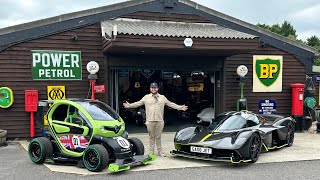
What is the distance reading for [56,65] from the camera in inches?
453

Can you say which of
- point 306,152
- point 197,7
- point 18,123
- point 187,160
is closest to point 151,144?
point 187,160

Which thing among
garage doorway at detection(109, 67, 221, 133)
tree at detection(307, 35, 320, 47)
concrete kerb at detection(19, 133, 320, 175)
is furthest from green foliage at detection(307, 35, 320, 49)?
concrete kerb at detection(19, 133, 320, 175)

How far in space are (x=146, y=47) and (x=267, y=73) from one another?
5624mm

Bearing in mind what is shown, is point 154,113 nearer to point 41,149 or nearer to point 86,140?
point 86,140

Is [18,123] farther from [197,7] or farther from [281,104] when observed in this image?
[281,104]

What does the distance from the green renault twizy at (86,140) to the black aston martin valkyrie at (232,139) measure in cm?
97

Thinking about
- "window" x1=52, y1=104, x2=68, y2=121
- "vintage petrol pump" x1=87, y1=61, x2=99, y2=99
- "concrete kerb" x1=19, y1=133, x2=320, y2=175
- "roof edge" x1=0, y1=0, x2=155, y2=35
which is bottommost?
"concrete kerb" x1=19, y1=133, x2=320, y2=175

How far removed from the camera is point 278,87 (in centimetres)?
1415

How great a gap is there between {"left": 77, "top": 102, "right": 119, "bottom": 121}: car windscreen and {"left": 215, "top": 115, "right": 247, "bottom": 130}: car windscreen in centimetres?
249

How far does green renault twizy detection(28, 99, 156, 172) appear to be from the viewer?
6922 millimetres

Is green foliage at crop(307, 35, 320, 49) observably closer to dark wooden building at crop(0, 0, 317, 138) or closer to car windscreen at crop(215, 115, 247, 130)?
dark wooden building at crop(0, 0, 317, 138)

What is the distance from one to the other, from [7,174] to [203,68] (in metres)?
8.24

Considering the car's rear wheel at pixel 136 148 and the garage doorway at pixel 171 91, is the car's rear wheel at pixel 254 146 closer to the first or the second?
the car's rear wheel at pixel 136 148

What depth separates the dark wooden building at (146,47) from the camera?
11.1 m
